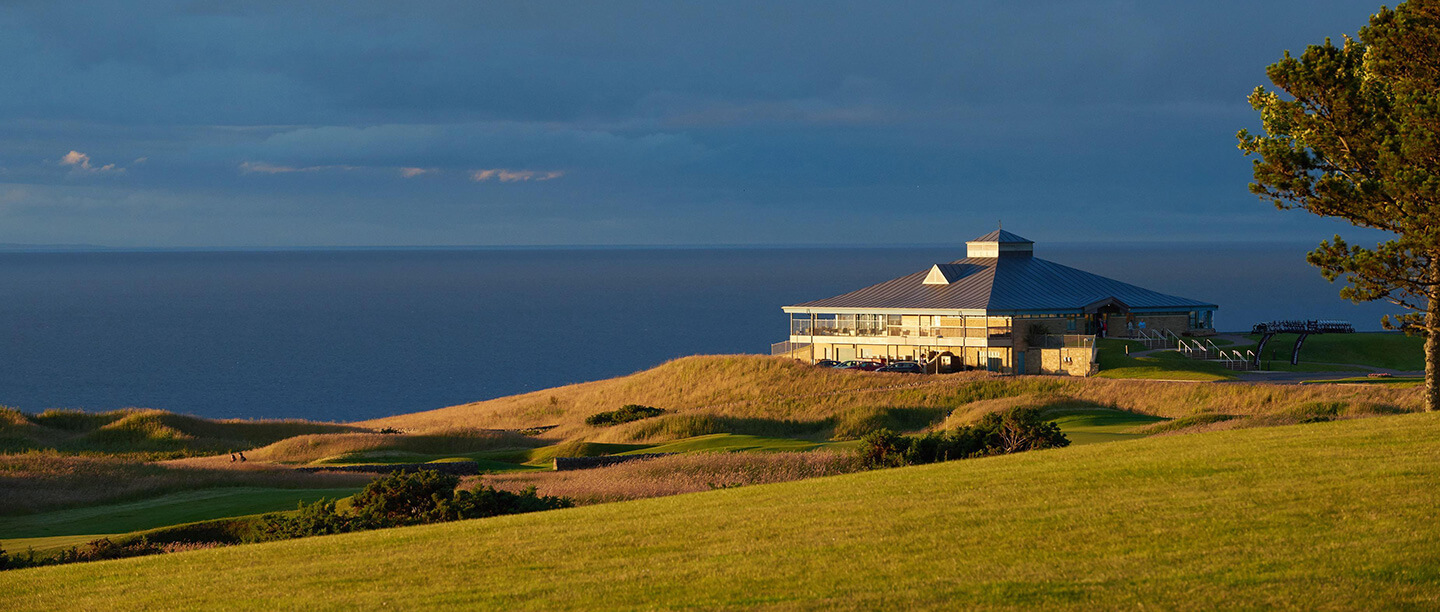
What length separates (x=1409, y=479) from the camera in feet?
50.2

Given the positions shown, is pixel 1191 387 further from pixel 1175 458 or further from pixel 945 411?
pixel 1175 458

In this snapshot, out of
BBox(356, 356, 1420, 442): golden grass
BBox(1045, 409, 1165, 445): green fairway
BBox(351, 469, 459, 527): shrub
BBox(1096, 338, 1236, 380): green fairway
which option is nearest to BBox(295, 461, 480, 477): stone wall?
BBox(356, 356, 1420, 442): golden grass

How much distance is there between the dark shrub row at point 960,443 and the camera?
86.2 ft

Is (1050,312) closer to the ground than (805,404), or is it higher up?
higher up

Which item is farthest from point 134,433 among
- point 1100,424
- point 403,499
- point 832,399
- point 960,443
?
point 1100,424

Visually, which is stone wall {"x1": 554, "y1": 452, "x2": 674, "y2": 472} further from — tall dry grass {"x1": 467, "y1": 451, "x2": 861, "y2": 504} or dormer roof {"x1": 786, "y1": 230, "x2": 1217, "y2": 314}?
dormer roof {"x1": 786, "y1": 230, "x2": 1217, "y2": 314}

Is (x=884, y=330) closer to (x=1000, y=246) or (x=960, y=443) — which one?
(x=1000, y=246)

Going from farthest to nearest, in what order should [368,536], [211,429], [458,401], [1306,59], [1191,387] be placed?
[458,401] < [211,429] < [1191,387] < [1306,59] < [368,536]

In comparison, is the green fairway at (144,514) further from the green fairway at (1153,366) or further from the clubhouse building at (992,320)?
the clubhouse building at (992,320)

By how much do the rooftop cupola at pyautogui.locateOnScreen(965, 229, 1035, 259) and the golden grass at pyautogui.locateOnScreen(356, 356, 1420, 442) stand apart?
71.7ft

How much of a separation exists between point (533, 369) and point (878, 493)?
375ft

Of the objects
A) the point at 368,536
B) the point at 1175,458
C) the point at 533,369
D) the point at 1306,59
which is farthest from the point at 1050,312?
the point at 533,369

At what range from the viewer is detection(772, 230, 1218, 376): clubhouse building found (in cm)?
6781

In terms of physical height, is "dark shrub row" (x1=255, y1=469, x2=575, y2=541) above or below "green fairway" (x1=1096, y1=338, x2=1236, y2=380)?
below
